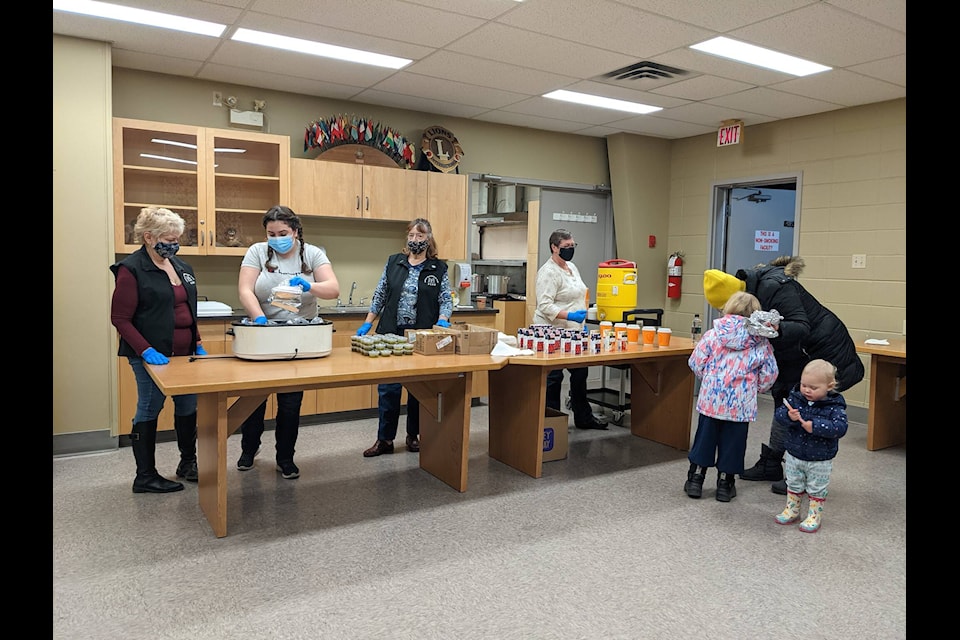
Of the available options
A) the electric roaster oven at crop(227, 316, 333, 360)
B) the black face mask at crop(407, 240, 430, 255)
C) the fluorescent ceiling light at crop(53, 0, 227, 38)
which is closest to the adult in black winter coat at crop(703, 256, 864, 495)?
the black face mask at crop(407, 240, 430, 255)

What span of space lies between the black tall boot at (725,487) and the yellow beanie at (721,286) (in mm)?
932

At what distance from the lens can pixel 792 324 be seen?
346 centimetres

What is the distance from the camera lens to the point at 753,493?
145 inches

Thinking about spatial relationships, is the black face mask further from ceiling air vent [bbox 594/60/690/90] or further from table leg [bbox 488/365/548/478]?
ceiling air vent [bbox 594/60/690/90]

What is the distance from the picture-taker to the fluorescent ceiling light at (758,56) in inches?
161

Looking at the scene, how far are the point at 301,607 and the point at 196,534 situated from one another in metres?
0.87

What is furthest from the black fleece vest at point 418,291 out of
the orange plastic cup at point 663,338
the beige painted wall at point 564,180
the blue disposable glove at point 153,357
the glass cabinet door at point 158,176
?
the beige painted wall at point 564,180

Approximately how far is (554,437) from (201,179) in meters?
3.05

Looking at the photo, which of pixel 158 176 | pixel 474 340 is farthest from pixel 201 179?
pixel 474 340

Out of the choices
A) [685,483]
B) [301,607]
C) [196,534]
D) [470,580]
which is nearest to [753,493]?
[685,483]

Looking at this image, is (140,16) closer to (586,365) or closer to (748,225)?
(586,365)

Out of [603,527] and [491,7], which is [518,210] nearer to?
[491,7]

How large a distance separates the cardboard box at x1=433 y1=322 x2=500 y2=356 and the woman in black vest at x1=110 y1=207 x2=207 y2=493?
135 centimetres

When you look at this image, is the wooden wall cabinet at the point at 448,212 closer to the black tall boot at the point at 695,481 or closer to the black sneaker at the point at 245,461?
the black sneaker at the point at 245,461
